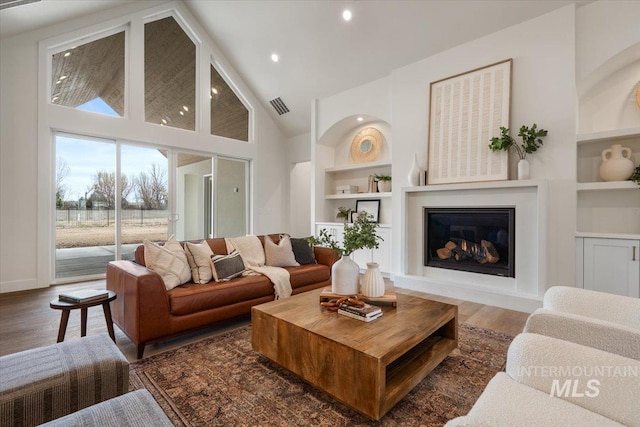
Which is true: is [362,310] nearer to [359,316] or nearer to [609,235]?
[359,316]

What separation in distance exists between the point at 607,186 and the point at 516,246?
101 centimetres

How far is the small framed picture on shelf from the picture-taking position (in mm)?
5320

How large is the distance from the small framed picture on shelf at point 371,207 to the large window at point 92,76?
14.0 ft

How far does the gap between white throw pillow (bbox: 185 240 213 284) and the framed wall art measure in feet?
10.1

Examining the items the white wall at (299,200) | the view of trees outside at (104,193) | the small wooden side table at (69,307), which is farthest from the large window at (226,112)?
the small wooden side table at (69,307)

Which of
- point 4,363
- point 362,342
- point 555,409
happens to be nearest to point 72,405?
point 4,363

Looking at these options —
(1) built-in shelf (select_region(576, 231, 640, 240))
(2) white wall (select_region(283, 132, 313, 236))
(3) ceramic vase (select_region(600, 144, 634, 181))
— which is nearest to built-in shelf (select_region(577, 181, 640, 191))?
(3) ceramic vase (select_region(600, 144, 634, 181))

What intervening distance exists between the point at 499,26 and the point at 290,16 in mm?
2858

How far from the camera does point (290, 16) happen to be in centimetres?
451

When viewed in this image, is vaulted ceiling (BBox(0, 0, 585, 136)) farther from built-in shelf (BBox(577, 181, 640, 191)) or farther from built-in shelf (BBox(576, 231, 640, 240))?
built-in shelf (BBox(576, 231, 640, 240))

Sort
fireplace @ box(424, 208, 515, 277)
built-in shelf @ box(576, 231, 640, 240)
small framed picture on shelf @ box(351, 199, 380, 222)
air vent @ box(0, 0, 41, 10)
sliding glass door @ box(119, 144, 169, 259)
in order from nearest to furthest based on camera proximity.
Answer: built-in shelf @ box(576, 231, 640, 240) < air vent @ box(0, 0, 41, 10) < fireplace @ box(424, 208, 515, 277) < sliding glass door @ box(119, 144, 169, 259) < small framed picture on shelf @ box(351, 199, 380, 222)

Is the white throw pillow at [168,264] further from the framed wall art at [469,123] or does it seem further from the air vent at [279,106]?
the air vent at [279,106]

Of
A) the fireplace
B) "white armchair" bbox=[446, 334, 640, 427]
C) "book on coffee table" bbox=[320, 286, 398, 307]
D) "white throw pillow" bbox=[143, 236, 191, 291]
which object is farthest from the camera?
the fireplace

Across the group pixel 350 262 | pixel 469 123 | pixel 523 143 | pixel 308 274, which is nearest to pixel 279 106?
pixel 469 123
